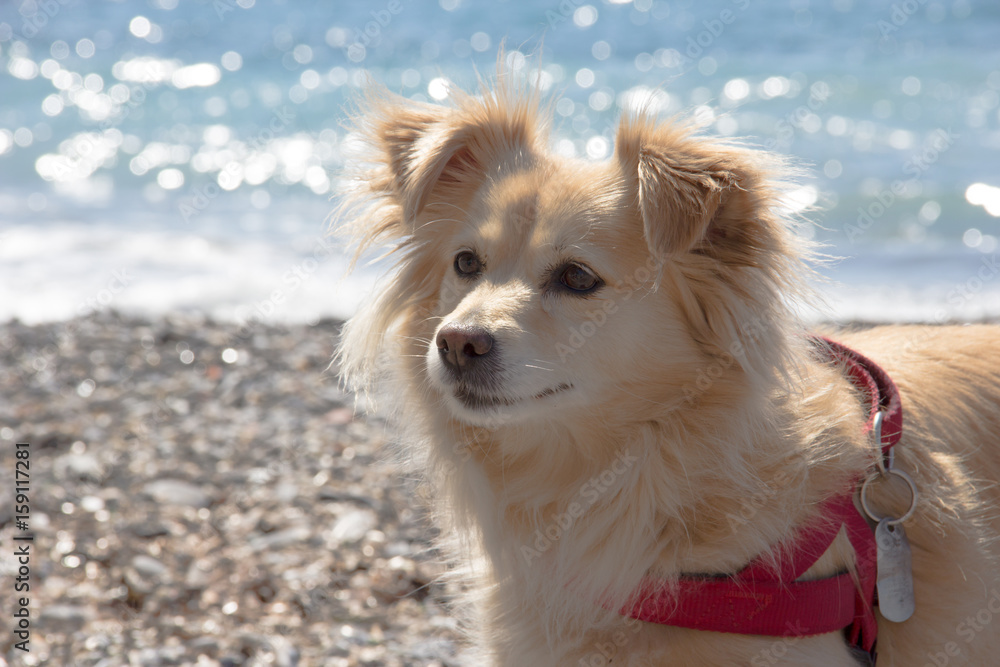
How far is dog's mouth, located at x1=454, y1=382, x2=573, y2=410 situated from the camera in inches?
86.6

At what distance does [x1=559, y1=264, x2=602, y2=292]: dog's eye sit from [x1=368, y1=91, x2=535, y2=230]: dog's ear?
57 centimetres

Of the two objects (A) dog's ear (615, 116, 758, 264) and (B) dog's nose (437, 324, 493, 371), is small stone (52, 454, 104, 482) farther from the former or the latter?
(A) dog's ear (615, 116, 758, 264)

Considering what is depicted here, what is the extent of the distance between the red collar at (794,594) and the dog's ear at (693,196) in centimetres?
65

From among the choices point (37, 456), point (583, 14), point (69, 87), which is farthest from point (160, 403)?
point (583, 14)

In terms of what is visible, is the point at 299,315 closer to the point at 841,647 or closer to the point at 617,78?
the point at 841,647

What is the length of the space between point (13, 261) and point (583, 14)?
12535mm

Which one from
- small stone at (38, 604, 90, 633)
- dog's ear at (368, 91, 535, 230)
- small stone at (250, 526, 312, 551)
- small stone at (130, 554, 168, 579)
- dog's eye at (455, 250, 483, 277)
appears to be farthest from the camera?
small stone at (250, 526, 312, 551)

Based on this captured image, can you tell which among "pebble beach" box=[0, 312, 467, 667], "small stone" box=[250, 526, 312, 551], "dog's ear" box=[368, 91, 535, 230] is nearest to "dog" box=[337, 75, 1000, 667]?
"dog's ear" box=[368, 91, 535, 230]

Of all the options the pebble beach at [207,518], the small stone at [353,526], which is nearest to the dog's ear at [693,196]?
the pebble beach at [207,518]

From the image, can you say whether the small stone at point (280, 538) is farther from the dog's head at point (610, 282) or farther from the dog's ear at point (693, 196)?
the dog's ear at point (693, 196)

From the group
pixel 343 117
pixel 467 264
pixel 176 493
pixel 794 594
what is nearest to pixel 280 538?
pixel 176 493

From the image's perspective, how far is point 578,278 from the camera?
2311 millimetres

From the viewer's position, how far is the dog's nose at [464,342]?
2.14 meters

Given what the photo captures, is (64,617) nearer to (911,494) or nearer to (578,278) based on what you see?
(578,278)
